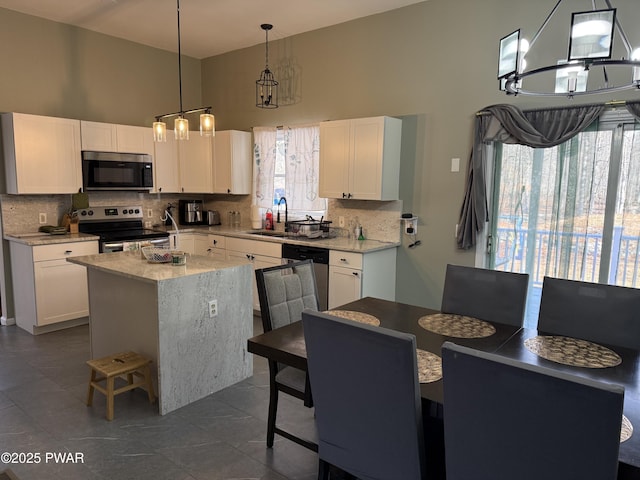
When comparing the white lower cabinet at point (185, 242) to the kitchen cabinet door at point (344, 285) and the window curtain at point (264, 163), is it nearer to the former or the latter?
the window curtain at point (264, 163)

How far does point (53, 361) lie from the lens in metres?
3.70

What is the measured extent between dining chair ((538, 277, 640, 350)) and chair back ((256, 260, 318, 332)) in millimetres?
1358

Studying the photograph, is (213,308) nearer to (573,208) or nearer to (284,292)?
(284,292)

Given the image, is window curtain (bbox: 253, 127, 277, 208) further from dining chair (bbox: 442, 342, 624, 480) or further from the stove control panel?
dining chair (bbox: 442, 342, 624, 480)

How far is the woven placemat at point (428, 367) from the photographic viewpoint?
1.72 meters

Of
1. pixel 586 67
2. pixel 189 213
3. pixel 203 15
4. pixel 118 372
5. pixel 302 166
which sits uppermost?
pixel 203 15

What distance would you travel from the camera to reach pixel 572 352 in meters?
1.98

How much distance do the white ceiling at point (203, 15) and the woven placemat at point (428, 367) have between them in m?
3.47

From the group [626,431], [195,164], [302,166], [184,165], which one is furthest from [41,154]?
[626,431]

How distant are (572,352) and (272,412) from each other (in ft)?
5.20

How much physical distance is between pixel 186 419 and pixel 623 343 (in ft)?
8.39

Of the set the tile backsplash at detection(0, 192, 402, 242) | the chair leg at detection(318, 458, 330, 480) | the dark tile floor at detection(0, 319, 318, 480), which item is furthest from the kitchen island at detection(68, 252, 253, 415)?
the tile backsplash at detection(0, 192, 402, 242)

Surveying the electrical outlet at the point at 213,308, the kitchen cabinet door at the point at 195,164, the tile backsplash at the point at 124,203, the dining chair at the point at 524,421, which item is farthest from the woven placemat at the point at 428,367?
the kitchen cabinet door at the point at 195,164

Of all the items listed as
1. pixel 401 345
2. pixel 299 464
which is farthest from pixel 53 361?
pixel 401 345
